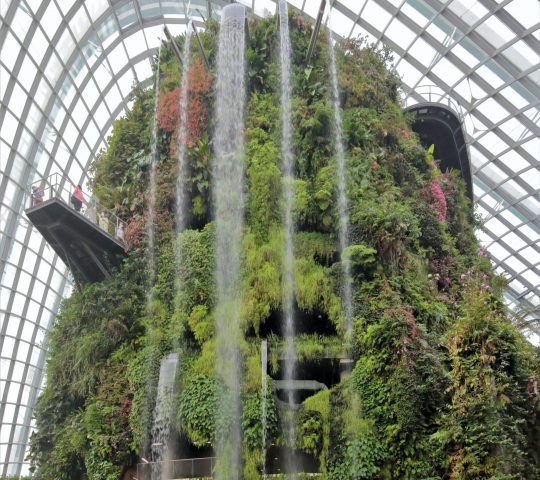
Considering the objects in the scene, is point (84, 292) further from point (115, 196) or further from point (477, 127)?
point (477, 127)

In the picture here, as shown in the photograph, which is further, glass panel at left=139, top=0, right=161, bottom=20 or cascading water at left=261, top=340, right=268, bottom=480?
glass panel at left=139, top=0, right=161, bottom=20

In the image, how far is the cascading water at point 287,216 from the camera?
1552 cm

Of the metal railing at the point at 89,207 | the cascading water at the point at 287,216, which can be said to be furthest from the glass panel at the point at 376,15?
the metal railing at the point at 89,207

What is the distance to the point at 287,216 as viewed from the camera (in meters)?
17.7

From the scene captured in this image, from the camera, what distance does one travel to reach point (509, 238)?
38250 mm

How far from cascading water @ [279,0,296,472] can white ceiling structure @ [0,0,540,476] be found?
576 centimetres

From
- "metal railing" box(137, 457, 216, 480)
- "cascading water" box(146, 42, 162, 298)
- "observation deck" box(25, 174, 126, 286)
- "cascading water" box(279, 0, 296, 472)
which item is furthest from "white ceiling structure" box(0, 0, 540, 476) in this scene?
"metal railing" box(137, 457, 216, 480)

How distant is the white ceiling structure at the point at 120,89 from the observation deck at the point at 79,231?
7.72 m

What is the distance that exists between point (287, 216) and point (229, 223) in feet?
5.30

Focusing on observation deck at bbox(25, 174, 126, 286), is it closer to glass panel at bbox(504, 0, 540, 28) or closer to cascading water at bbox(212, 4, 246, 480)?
cascading water at bbox(212, 4, 246, 480)

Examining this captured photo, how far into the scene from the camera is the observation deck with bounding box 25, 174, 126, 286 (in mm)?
16969

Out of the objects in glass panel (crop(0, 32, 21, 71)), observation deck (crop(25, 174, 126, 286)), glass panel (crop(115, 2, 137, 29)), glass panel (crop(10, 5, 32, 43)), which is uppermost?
glass panel (crop(115, 2, 137, 29))

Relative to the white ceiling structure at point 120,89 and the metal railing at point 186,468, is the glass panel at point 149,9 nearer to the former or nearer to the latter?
the white ceiling structure at point 120,89

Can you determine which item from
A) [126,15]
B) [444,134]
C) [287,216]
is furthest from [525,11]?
[126,15]
